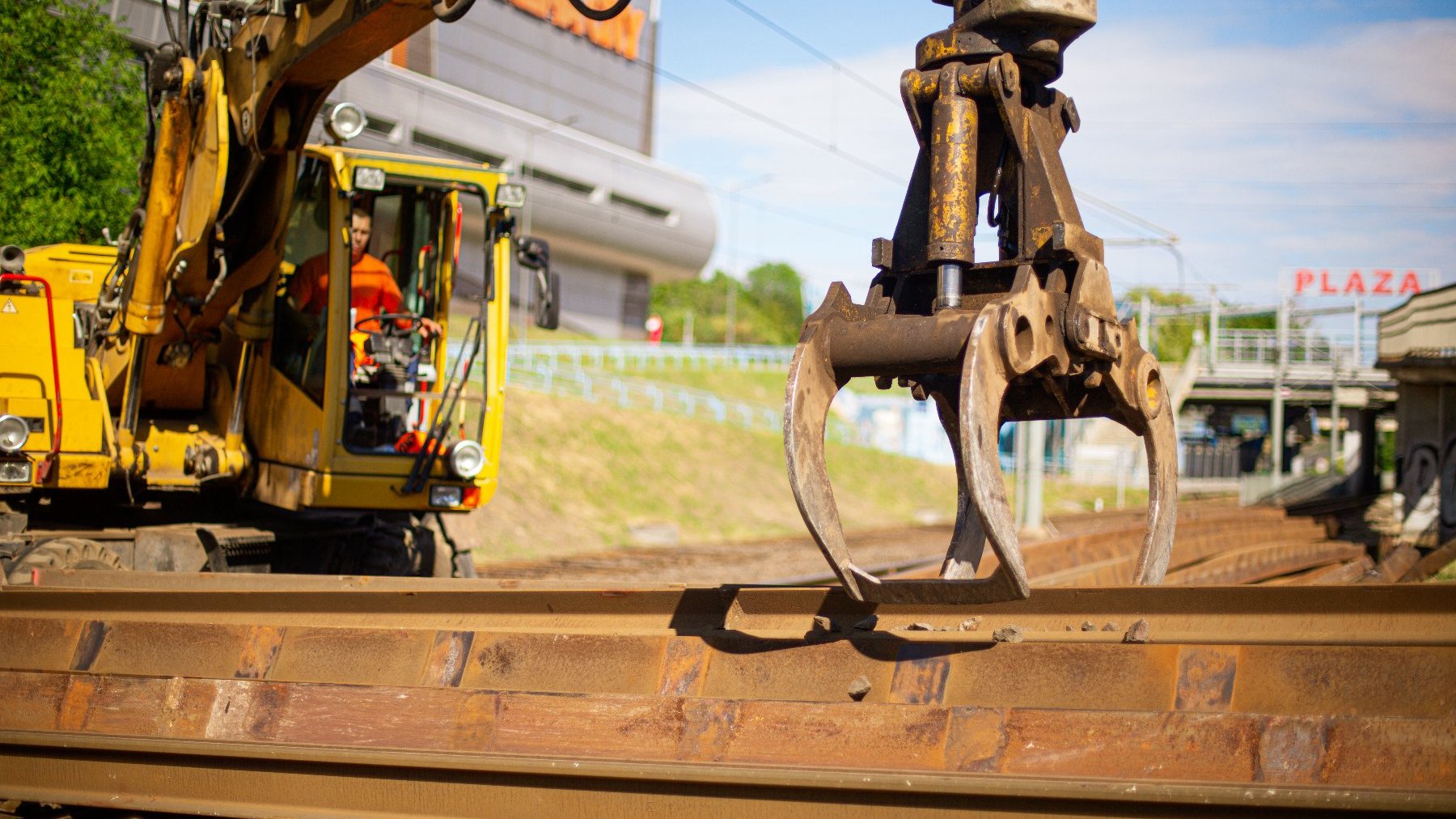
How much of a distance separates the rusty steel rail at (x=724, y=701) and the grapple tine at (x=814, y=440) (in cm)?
49

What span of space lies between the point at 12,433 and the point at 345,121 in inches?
107

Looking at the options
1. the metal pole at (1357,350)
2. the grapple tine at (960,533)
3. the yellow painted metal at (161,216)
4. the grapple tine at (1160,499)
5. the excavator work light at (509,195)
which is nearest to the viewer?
the grapple tine at (1160,499)

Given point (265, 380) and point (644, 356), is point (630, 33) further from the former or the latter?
point (265, 380)

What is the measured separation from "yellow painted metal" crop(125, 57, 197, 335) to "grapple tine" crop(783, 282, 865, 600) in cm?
521

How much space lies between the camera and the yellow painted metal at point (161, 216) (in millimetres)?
7645

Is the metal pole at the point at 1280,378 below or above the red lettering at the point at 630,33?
below

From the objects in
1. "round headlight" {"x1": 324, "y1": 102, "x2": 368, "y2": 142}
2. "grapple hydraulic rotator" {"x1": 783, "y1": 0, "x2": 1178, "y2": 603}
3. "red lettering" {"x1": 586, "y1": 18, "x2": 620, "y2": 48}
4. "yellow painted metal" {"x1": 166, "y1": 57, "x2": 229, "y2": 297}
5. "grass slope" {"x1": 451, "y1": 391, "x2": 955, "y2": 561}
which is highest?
"red lettering" {"x1": 586, "y1": 18, "x2": 620, "y2": 48}

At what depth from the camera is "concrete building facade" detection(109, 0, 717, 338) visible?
162ft

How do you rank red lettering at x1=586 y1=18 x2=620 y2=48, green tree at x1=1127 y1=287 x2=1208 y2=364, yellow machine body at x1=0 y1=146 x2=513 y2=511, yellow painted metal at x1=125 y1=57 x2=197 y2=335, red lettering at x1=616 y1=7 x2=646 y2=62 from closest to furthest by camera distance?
yellow painted metal at x1=125 y1=57 x2=197 y2=335 → yellow machine body at x1=0 y1=146 x2=513 y2=511 → red lettering at x1=586 y1=18 x2=620 y2=48 → red lettering at x1=616 y1=7 x2=646 y2=62 → green tree at x1=1127 y1=287 x2=1208 y2=364

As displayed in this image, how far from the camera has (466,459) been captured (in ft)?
27.8

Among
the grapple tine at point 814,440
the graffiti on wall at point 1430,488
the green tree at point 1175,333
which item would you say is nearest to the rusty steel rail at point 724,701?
the grapple tine at point 814,440

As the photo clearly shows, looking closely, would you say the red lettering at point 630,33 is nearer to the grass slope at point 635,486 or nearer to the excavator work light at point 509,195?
the grass slope at point 635,486

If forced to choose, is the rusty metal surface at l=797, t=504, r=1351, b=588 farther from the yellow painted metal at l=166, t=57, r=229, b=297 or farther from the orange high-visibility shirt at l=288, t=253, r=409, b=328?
the yellow painted metal at l=166, t=57, r=229, b=297

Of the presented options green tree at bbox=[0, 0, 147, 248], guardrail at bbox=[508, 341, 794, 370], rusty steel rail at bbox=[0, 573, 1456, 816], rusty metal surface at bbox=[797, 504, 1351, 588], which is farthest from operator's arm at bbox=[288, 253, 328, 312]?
guardrail at bbox=[508, 341, 794, 370]
